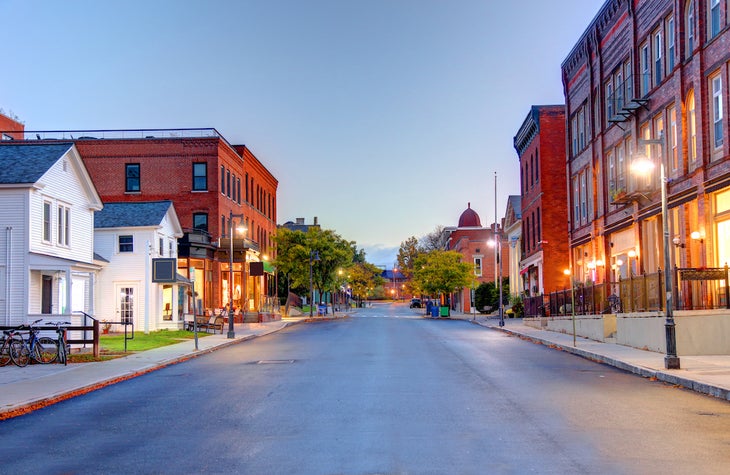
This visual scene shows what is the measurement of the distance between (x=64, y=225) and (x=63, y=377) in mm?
12302

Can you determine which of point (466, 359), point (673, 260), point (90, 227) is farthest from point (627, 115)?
point (90, 227)

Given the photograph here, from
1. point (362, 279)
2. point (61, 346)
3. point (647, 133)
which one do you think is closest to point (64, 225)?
point (61, 346)

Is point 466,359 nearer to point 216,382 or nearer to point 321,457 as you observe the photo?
point 216,382

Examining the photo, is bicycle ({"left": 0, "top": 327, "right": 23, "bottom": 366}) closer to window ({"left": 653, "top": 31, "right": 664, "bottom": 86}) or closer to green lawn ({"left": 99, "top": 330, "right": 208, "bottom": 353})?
green lawn ({"left": 99, "top": 330, "right": 208, "bottom": 353})

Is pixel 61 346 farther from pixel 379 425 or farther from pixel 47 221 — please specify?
pixel 379 425

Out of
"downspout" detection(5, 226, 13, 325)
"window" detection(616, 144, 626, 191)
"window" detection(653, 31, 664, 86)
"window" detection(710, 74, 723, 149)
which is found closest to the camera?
"window" detection(710, 74, 723, 149)

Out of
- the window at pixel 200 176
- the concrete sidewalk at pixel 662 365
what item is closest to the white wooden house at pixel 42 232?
the concrete sidewalk at pixel 662 365

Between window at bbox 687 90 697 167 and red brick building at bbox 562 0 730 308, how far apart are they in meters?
0.04

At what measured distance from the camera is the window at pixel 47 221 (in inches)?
1053

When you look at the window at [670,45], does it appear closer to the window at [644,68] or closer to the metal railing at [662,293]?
the window at [644,68]

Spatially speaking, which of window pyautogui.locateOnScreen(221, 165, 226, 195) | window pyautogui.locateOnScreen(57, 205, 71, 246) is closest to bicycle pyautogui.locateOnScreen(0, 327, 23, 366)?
window pyautogui.locateOnScreen(57, 205, 71, 246)

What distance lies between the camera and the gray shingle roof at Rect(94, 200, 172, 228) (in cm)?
3906

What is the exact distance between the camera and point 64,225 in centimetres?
2838

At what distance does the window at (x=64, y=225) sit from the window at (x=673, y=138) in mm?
22415
